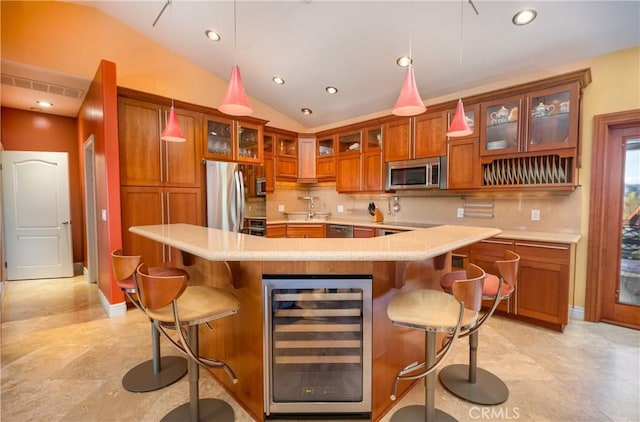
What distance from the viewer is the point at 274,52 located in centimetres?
363

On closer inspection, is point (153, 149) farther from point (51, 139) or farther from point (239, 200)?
point (51, 139)

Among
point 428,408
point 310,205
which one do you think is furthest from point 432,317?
point 310,205

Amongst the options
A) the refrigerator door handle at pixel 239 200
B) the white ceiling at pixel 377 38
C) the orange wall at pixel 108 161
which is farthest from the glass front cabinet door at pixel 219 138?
the orange wall at pixel 108 161

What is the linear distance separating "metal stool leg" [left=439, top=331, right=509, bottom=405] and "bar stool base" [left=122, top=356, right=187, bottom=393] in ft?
6.32

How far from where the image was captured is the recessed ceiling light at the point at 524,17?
242 centimetres

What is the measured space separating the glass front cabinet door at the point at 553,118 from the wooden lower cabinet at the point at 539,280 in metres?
1.02

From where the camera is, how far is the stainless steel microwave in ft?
12.0

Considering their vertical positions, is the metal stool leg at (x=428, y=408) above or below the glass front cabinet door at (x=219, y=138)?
below

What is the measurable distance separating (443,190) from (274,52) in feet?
9.32

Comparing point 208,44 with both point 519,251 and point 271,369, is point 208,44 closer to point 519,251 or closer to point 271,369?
point 271,369

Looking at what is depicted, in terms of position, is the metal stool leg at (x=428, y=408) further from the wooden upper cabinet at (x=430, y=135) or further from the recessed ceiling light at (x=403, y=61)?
the recessed ceiling light at (x=403, y=61)

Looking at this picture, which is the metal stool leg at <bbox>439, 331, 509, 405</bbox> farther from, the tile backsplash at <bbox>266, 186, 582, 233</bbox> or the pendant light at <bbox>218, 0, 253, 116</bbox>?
the pendant light at <bbox>218, 0, 253, 116</bbox>

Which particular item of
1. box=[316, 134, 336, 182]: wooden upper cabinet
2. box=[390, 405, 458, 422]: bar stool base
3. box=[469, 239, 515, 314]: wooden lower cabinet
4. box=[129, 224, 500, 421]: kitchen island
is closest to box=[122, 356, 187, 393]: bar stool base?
box=[129, 224, 500, 421]: kitchen island

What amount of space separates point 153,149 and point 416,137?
333cm
